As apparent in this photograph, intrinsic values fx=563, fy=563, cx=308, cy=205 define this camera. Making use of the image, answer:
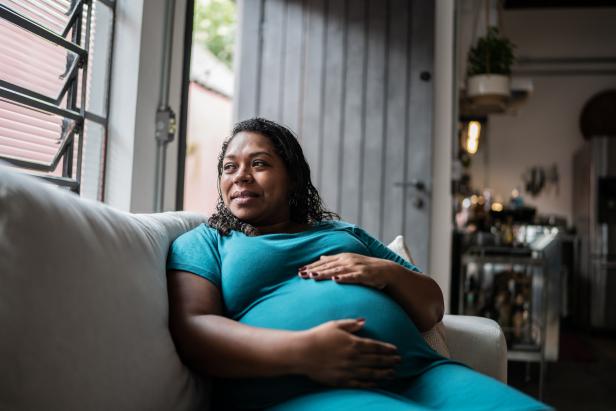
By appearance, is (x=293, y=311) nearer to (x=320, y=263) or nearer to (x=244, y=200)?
(x=320, y=263)

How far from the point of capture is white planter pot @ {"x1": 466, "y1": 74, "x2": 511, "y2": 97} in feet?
12.6

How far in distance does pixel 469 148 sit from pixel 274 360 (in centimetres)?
370

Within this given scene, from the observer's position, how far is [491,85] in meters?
3.86

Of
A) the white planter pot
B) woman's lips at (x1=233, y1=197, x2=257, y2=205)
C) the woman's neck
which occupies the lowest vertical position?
the woman's neck

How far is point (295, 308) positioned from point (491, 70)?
3.23 m

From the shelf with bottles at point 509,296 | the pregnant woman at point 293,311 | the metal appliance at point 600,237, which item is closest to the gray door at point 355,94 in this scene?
the shelf with bottles at point 509,296

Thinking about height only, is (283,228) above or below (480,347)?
above

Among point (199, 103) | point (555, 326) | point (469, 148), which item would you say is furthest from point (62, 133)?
point (199, 103)

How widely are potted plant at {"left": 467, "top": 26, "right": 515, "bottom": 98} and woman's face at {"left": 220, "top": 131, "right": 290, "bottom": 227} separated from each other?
9.06ft

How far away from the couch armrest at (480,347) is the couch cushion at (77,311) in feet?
2.51

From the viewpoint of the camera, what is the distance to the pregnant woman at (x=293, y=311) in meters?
1.09

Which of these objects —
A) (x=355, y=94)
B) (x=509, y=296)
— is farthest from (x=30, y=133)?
(x=509, y=296)

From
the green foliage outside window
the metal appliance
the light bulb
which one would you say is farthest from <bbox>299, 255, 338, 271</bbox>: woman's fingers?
the green foliage outside window

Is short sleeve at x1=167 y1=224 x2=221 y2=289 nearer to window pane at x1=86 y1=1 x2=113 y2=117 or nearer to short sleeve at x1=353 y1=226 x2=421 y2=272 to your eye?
short sleeve at x1=353 y1=226 x2=421 y2=272
